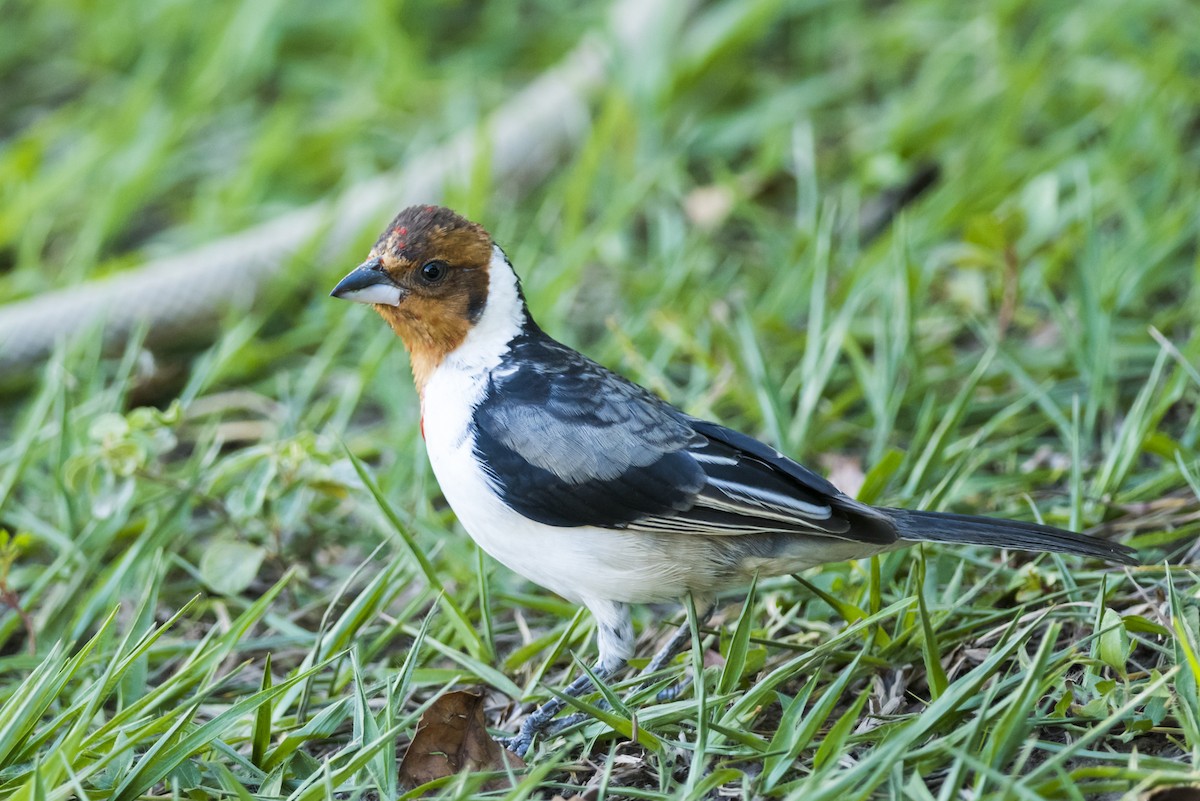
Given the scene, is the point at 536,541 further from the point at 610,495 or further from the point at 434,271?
the point at 434,271

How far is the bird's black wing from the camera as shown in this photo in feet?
9.12

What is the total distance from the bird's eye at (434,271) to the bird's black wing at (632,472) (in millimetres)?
303

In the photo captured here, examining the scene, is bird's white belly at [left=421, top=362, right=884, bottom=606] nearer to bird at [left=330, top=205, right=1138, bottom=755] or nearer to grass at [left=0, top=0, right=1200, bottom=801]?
bird at [left=330, top=205, right=1138, bottom=755]

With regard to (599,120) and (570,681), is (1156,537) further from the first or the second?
(599,120)

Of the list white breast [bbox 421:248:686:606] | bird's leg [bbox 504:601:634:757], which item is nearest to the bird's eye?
white breast [bbox 421:248:686:606]

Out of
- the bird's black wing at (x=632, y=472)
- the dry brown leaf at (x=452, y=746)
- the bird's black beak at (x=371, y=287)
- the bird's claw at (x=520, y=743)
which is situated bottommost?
the bird's claw at (x=520, y=743)

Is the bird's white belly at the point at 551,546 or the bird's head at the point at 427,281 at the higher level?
the bird's head at the point at 427,281

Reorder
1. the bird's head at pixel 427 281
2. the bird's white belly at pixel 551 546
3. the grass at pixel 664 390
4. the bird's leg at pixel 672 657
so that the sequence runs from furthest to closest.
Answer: the bird's head at pixel 427 281 < the bird's leg at pixel 672 657 < the bird's white belly at pixel 551 546 < the grass at pixel 664 390

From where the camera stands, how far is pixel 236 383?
4.75m

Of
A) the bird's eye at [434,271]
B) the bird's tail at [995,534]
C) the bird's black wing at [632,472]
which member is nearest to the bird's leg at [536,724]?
the bird's black wing at [632,472]

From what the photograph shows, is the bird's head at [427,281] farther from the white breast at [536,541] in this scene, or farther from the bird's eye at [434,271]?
the white breast at [536,541]

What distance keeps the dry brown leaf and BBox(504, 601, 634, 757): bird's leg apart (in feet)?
0.25

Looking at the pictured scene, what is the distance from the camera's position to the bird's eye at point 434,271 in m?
3.07

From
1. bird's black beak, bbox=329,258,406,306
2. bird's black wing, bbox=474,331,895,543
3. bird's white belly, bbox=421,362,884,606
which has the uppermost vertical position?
bird's black beak, bbox=329,258,406,306
